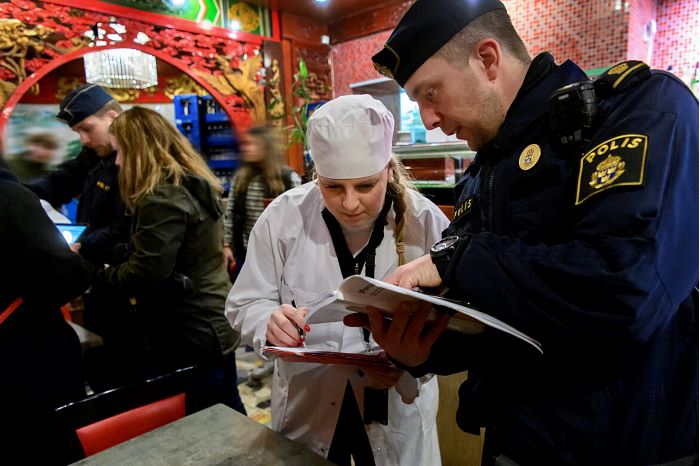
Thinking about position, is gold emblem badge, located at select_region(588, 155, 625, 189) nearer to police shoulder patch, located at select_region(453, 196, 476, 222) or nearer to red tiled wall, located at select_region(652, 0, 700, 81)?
police shoulder patch, located at select_region(453, 196, 476, 222)

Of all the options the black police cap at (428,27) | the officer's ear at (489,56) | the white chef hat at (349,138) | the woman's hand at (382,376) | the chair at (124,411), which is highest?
the black police cap at (428,27)

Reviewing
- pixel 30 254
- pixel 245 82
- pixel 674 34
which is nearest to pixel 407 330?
pixel 30 254

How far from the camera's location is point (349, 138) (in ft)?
4.25

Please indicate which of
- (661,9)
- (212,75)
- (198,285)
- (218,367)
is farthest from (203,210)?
(661,9)

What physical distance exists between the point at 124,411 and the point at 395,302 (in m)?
1.12

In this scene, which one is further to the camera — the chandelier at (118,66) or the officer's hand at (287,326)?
the chandelier at (118,66)

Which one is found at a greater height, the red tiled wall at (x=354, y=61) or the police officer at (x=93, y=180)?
the red tiled wall at (x=354, y=61)

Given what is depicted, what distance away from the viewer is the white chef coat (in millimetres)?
1390

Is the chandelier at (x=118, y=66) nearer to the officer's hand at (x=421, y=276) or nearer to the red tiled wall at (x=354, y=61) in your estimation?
the red tiled wall at (x=354, y=61)

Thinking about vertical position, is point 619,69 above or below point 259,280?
above

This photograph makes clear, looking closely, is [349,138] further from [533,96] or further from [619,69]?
[619,69]

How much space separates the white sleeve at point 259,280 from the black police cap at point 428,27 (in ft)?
2.17

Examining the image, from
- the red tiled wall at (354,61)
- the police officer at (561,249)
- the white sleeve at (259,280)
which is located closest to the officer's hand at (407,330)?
the police officer at (561,249)

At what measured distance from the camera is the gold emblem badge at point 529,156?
2.73ft
